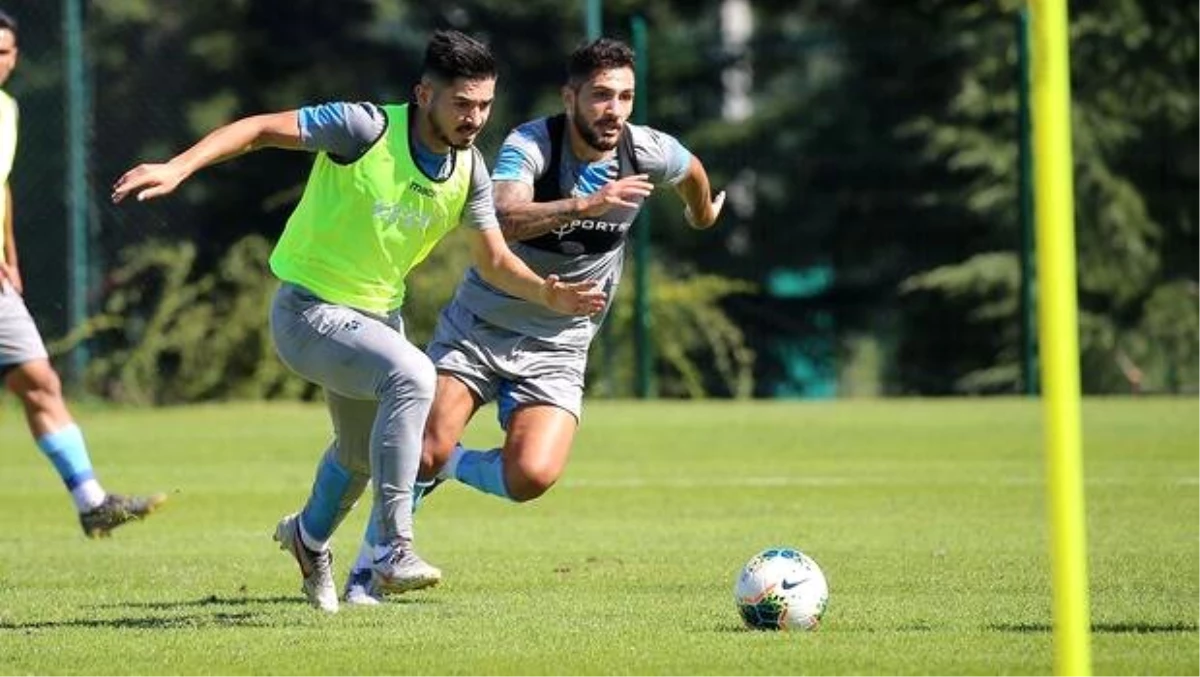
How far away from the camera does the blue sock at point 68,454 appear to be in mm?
10273

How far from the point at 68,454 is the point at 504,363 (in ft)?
6.44

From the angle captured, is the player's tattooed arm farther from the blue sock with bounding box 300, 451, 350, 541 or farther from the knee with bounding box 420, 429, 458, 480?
the blue sock with bounding box 300, 451, 350, 541

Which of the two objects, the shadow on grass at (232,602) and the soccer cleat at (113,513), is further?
the soccer cleat at (113,513)

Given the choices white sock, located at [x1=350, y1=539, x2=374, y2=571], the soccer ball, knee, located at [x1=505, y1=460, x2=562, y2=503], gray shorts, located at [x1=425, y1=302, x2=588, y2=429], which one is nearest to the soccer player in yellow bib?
white sock, located at [x1=350, y1=539, x2=374, y2=571]

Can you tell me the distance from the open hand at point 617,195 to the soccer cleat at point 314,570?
5.24 feet

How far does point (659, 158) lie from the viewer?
9836mm

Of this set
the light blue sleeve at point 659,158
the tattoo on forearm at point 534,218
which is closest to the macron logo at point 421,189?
the tattoo on forearm at point 534,218

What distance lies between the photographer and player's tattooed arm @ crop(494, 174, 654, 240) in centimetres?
887

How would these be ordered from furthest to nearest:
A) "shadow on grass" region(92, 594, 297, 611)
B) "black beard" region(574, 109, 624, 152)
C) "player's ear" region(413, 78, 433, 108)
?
"black beard" region(574, 109, 624, 152)
"shadow on grass" region(92, 594, 297, 611)
"player's ear" region(413, 78, 433, 108)

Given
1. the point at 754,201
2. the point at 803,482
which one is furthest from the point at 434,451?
the point at 754,201

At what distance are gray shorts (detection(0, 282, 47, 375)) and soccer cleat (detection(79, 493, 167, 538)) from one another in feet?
3.34

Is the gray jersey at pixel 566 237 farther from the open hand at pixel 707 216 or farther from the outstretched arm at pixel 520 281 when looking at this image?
the outstretched arm at pixel 520 281

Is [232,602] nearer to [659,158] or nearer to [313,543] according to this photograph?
[313,543]

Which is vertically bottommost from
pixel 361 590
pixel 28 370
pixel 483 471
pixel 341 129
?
pixel 361 590
